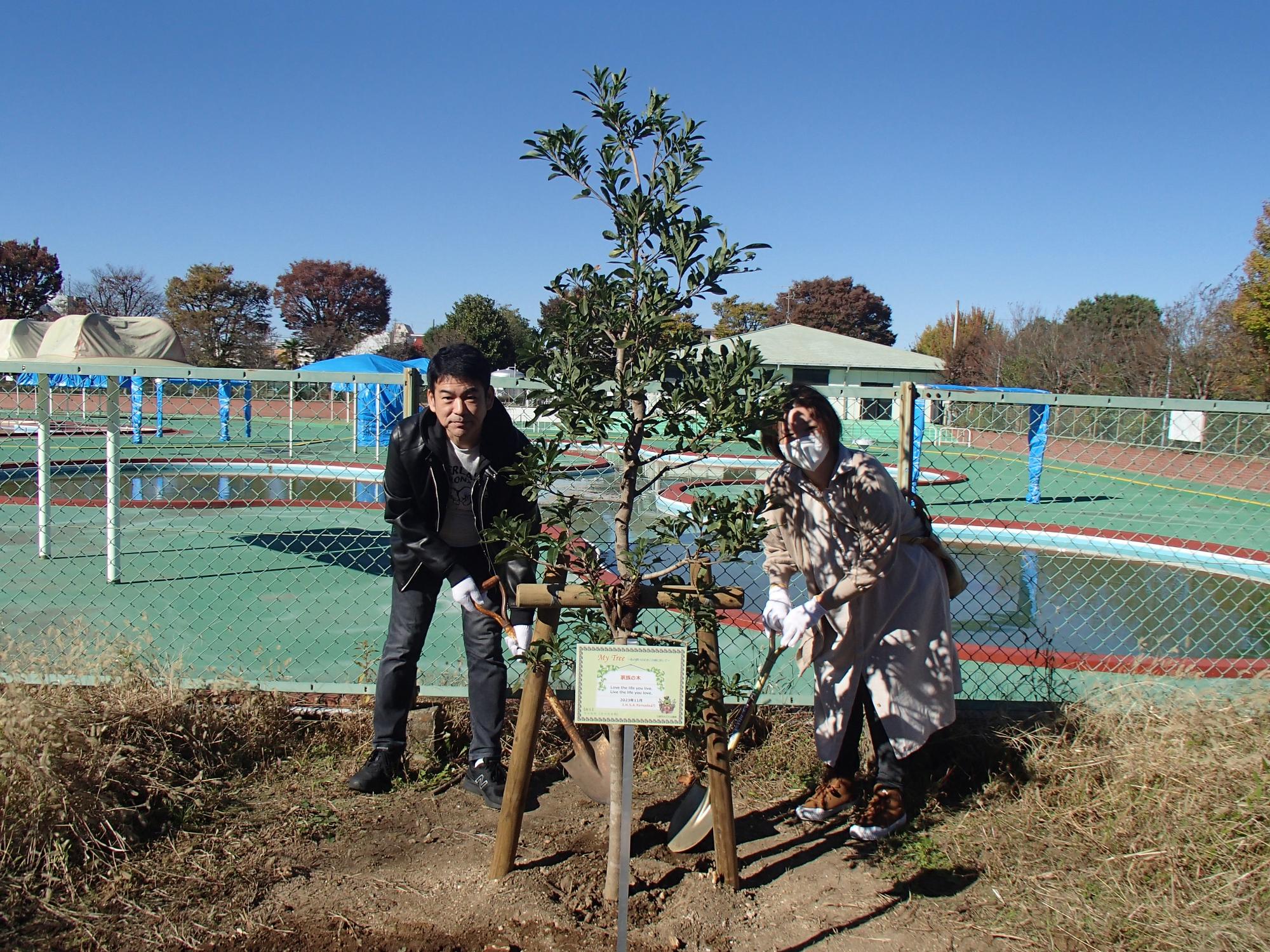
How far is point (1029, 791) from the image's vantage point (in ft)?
10.3

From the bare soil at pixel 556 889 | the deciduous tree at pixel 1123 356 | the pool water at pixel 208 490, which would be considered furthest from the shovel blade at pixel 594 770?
the deciduous tree at pixel 1123 356

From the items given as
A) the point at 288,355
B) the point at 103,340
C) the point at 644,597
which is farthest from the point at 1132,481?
the point at 288,355

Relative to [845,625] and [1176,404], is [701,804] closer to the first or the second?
[845,625]

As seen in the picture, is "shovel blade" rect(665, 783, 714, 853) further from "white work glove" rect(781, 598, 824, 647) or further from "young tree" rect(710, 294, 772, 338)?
"young tree" rect(710, 294, 772, 338)

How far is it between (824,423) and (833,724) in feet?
3.46

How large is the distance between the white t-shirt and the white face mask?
40.6 inches

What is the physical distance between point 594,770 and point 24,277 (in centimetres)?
5723

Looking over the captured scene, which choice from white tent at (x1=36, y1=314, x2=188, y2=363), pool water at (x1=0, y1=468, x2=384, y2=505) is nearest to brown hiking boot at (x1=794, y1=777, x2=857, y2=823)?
pool water at (x1=0, y1=468, x2=384, y2=505)

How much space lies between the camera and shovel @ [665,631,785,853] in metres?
2.83

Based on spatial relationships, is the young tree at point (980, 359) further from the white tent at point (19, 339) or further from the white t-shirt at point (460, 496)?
the white t-shirt at point (460, 496)

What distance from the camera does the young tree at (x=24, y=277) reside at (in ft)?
158

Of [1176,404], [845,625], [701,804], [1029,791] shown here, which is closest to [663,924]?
[701,804]

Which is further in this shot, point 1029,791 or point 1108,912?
point 1029,791

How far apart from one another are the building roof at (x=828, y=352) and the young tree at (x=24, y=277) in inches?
1453
